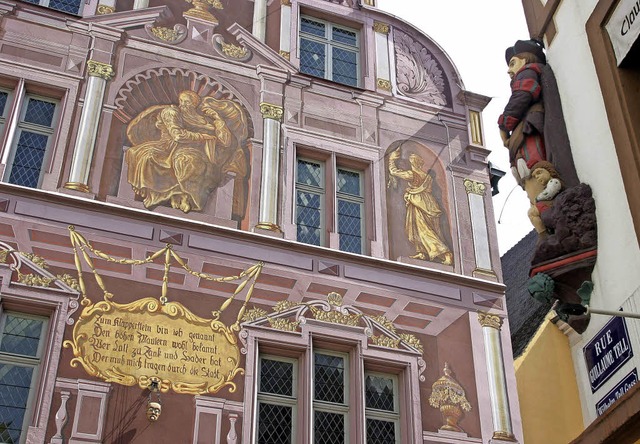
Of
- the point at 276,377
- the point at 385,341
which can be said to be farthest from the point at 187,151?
the point at 385,341

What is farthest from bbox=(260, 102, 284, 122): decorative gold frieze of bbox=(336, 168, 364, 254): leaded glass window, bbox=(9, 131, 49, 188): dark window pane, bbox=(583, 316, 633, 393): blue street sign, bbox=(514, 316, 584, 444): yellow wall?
bbox=(583, 316, 633, 393): blue street sign

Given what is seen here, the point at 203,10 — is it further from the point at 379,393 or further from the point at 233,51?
the point at 379,393

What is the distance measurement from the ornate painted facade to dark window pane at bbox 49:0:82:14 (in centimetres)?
4

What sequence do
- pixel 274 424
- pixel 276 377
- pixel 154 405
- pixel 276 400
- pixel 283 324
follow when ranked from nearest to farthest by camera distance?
pixel 154 405 < pixel 274 424 < pixel 276 400 < pixel 276 377 < pixel 283 324

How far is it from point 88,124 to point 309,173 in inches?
123

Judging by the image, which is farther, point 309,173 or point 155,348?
point 309,173

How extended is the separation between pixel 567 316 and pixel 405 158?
510cm

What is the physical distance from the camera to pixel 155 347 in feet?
34.1

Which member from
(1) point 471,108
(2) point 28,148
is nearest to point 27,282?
(2) point 28,148

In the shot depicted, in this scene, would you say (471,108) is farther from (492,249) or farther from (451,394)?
(451,394)

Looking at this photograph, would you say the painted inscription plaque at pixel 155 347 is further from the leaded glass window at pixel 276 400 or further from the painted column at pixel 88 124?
the painted column at pixel 88 124

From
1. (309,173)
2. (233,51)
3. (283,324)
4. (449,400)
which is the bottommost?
(449,400)

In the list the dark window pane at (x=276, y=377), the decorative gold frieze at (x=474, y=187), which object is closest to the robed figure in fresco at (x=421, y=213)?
the decorative gold frieze at (x=474, y=187)

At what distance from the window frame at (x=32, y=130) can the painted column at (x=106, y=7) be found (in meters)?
1.62
